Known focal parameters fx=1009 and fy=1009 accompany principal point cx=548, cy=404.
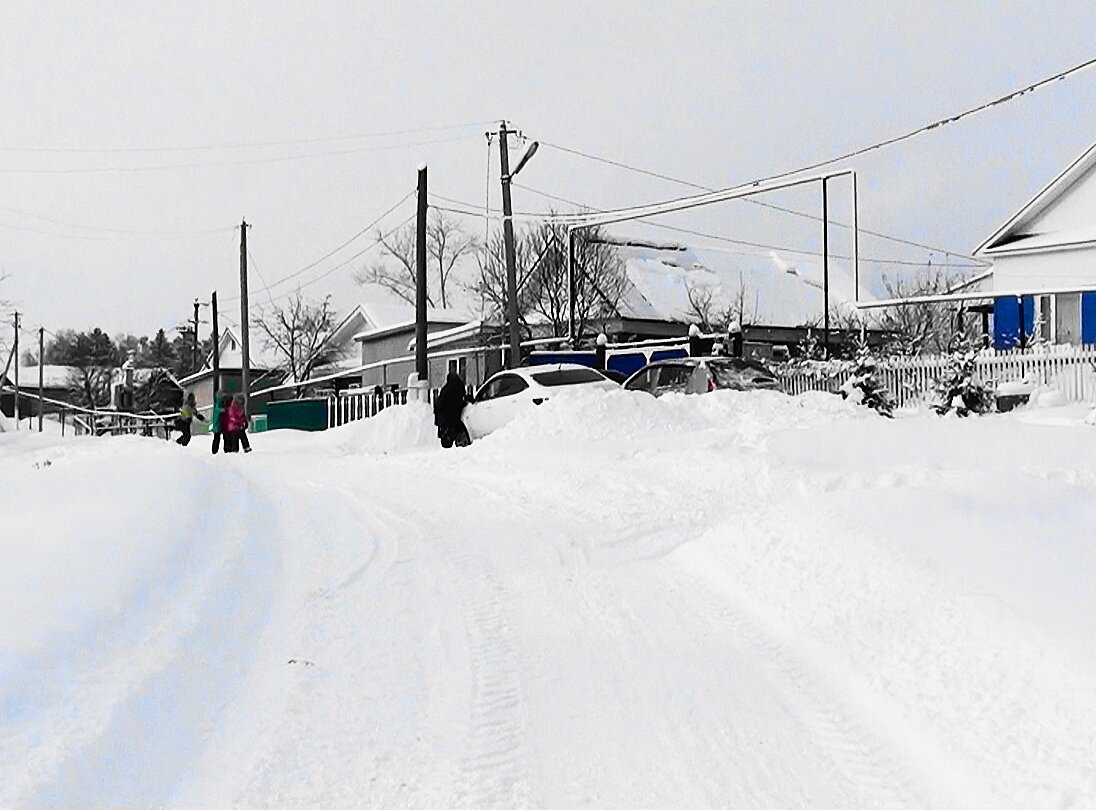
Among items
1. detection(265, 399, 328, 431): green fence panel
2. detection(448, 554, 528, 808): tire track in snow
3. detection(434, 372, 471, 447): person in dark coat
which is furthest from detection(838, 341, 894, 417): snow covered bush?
detection(265, 399, 328, 431): green fence panel

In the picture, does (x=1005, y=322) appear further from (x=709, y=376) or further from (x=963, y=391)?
(x=709, y=376)

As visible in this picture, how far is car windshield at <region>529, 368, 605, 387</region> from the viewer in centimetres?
1886

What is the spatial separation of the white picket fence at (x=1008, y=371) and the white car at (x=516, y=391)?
5241mm

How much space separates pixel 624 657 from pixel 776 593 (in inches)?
A: 58.5

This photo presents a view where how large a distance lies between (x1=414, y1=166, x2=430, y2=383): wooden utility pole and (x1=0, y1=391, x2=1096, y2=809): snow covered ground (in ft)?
52.3

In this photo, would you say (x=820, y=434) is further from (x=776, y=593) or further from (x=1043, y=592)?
(x=1043, y=592)

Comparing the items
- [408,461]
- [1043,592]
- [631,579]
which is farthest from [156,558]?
[408,461]

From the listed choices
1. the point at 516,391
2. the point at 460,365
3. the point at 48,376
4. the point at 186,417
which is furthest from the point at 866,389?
the point at 48,376

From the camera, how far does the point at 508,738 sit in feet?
13.6

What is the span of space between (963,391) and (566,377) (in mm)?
7005

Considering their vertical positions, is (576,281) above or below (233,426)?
above

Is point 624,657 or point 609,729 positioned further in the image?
point 624,657

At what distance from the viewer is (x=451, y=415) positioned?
19.7 m

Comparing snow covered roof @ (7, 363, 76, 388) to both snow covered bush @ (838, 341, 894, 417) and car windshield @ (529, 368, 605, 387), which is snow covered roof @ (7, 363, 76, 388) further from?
snow covered bush @ (838, 341, 894, 417)
